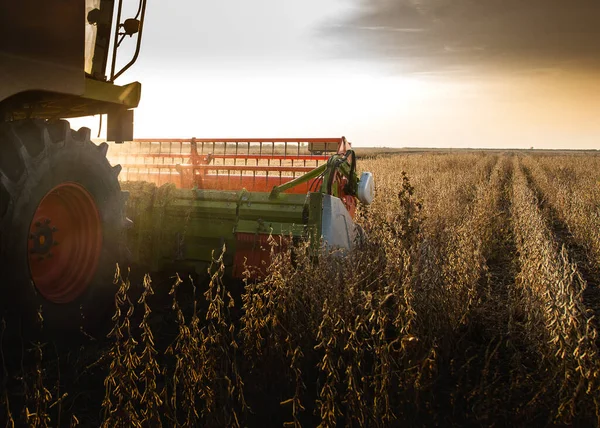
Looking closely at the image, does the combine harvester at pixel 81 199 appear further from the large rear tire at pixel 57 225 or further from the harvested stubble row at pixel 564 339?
the harvested stubble row at pixel 564 339

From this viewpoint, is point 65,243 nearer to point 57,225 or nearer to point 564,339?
point 57,225

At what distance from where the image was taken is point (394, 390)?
235 centimetres

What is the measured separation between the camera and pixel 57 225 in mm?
3076

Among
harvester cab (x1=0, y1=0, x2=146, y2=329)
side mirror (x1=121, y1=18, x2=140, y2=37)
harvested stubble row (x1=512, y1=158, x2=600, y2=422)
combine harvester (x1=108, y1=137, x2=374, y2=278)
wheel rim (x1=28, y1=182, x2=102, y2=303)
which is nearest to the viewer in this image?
harvested stubble row (x1=512, y1=158, x2=600, y2=422)

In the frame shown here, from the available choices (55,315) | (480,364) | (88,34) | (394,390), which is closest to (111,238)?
(55,315)

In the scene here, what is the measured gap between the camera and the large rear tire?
2.52m

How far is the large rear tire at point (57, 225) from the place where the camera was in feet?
8.26

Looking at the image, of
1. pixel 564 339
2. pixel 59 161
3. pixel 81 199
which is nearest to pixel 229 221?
pixel 81 199

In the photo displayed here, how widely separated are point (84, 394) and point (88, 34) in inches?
93.1

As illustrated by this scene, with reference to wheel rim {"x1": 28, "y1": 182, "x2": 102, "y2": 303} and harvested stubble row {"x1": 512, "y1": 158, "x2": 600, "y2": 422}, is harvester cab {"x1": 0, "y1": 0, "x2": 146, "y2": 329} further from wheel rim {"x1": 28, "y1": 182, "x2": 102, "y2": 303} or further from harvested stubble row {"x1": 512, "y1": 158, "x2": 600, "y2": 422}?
harvested stubble row {"x1": 512, "y1": 158, "x2": 600, "y2": 422}

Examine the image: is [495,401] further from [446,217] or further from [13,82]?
[446,217]

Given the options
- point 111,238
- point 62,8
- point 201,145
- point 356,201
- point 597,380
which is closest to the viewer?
point 597,380

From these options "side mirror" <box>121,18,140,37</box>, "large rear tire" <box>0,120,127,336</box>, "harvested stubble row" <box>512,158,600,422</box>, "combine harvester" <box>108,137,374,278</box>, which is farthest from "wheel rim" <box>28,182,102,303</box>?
"harvested stubble row" <box>512,158,600,422</box>

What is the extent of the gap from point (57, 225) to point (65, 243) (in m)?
0.14
